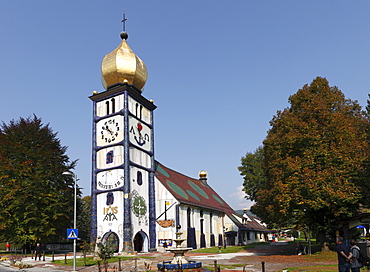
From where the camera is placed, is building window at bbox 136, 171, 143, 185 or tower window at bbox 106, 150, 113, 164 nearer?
tower window at bbox 106, 150, 113, 164

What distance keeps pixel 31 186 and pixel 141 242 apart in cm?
1405

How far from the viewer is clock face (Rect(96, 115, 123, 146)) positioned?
37.9 metres

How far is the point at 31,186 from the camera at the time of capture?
134 ft

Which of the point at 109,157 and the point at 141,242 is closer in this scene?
the point at 109,157

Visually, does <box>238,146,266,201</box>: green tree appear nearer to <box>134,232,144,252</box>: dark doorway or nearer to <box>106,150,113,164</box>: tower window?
<box>134,232,144,252</box>: dark doorway

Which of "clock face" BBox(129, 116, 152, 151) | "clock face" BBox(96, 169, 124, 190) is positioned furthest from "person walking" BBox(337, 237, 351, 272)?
"clock face" BBox(129, 116, 152, 151)

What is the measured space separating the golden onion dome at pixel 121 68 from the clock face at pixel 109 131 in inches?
175

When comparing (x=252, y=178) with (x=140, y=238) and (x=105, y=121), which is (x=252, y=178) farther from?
(x=105, y=121)

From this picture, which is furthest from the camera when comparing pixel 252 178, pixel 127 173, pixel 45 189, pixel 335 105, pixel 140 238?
pixel 252 178

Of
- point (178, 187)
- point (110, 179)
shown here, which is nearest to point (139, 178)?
point (110, 179)

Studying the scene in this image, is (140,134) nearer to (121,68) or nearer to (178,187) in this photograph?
(121,68)

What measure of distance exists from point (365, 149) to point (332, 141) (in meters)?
3.04

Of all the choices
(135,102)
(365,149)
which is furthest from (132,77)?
(365,149)

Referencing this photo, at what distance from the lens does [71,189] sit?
4678cm
